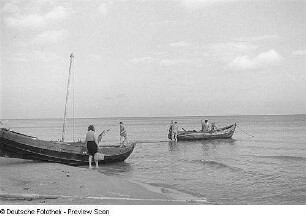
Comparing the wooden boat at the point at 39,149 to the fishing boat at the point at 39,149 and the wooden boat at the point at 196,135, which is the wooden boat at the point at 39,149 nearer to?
the fishing boat at the point at 39,149

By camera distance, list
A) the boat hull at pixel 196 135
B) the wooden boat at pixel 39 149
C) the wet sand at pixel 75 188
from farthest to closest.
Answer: the boat hull at pixel 196 135
the wooden boat at pixel 39 149
the wet sand at pixel 75 188

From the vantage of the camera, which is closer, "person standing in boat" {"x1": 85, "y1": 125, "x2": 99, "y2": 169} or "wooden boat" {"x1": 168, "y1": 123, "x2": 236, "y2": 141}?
"person standing in boat" {"x1": 85, "y1": 125, "x2": 99, "y2": 169}

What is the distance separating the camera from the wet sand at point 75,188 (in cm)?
874

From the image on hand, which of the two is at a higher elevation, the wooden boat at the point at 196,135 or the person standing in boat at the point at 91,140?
the person standing in boat at the point at 91,140

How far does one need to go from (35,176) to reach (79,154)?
5.38 metres

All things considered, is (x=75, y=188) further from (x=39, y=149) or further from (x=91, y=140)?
(x=39, y=149)

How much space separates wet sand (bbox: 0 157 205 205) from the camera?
874 centimetres

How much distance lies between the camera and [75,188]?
405 inches

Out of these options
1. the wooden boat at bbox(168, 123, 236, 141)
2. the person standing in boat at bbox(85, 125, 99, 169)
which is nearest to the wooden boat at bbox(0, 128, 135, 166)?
the person standing in boat at bbox(85, 125, 99, 169)

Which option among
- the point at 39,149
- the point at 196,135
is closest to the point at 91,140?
the point at 39,149

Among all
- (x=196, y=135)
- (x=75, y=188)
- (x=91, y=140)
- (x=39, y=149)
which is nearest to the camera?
(x=75, y=188)

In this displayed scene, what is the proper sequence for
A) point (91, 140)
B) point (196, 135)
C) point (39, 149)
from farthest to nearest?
point (196, 135) → point (39, 149) → point (91, 140)

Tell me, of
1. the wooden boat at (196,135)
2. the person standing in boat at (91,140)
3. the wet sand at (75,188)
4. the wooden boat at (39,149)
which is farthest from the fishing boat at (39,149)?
the wooden boat at (196,135)

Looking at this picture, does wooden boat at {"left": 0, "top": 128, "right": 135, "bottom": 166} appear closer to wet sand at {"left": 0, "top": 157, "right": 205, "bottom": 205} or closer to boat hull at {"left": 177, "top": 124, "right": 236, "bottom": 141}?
wet sand at {"left": 0, "top": 157, "right": 205, "bottom": 205}
